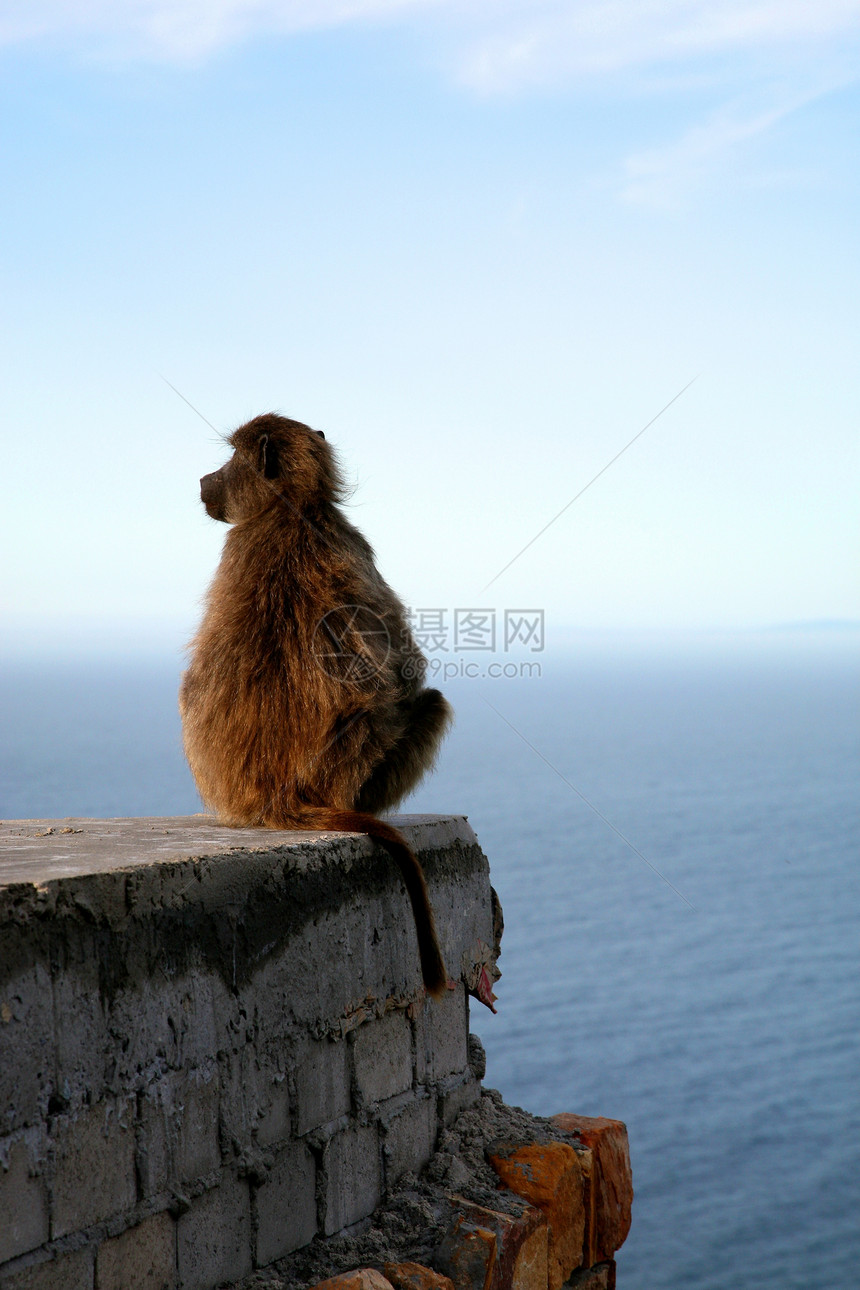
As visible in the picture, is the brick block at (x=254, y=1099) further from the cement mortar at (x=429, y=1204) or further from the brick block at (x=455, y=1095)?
the brick block at (x=455, y=1095)

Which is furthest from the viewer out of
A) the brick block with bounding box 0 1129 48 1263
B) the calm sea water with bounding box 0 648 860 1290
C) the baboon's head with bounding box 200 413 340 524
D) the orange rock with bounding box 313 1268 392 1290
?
the calm sea water with bounding box 0 648 860 1290

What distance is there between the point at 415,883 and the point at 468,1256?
96 centimetres

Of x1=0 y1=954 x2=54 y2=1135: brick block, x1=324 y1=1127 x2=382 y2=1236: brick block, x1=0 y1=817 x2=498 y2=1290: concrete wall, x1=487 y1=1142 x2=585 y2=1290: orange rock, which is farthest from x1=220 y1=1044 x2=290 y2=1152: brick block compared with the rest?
x1=487 y1=1142 x2=585 y2=1290: orange rock

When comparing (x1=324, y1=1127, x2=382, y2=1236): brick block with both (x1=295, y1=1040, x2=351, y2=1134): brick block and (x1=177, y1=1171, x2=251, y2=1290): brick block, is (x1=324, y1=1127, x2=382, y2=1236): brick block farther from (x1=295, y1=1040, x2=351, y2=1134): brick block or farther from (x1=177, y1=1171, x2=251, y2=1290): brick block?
(x1=177, y1=1171, x2=251, y2=1290): brick block

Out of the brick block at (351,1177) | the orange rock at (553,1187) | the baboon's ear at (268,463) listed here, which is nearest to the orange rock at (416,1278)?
the brick block at (351,1177)

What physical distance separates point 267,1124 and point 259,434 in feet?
7.18

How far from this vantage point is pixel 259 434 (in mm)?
3902

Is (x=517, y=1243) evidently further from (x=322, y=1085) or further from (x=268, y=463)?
(x=268, y=463)

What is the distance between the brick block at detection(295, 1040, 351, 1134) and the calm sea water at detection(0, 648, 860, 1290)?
7.56 metres

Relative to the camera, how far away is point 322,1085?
3.00 meters

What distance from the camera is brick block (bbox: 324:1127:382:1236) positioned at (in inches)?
117

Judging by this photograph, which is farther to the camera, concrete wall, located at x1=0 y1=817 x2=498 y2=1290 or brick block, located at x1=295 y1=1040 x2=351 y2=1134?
brick block, located at x1=295 y1=1040 x2=351 y2=1134

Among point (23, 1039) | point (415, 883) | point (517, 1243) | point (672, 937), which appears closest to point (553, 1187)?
point (517, 1243)

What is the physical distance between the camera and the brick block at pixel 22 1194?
211 centimetres
